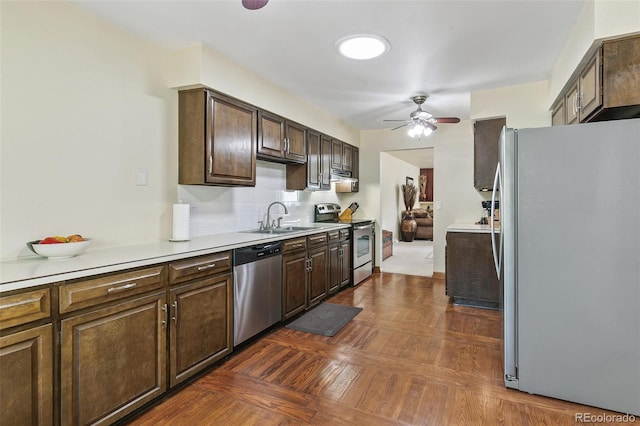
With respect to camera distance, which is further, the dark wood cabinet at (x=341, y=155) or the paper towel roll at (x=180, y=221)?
the dark wood cabinet at (x=341, y=155)

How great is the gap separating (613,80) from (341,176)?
3400 millimetres

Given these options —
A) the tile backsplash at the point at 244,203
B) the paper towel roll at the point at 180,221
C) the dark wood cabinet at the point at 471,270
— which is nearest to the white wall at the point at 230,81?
the tile backsplash at the point at 244,203

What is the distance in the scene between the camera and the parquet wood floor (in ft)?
6.05

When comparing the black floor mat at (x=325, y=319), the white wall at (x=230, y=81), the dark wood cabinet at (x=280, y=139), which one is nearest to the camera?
the white wall at (x=230, y=81)

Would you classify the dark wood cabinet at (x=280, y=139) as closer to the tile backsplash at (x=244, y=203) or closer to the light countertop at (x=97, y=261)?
the tile backsplash at (x=244, y=203)

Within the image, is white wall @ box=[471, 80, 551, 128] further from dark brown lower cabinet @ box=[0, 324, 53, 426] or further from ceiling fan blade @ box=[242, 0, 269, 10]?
dark brown lower cabinet @ box=[0, 324, 53, 426]

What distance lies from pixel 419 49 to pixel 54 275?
280 cm

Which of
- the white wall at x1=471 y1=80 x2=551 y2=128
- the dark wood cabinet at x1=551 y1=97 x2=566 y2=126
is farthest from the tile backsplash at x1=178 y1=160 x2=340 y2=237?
the dark wood cabinet at x1=551 y1=97 x2=566 y2=126

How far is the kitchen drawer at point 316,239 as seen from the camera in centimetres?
354

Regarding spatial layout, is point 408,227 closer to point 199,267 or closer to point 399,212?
point 399,212

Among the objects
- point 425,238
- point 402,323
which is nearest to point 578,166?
point 402,323

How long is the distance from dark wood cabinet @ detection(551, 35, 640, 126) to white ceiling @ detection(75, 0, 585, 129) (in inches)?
14.1

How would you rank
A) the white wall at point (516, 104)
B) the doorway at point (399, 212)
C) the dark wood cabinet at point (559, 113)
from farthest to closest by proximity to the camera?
the doorway at point (399, 212) → the white wall at point (516, 104) → the dark wood cabinet at point (559, 113)

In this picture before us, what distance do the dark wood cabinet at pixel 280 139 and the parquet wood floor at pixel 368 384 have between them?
1.75 m
